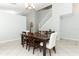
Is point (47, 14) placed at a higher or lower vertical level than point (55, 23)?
higher

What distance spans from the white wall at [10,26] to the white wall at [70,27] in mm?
3188

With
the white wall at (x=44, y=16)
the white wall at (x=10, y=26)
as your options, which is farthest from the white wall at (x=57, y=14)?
the white wall at (x=10, y=26)

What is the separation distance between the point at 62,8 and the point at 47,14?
6.92 feet

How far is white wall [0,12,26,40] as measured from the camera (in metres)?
5.76

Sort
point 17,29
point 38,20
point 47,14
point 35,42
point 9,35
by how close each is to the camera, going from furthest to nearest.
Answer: point 38,20 → point 47,14 → point 17,29 → point 9,35 → point 35,42

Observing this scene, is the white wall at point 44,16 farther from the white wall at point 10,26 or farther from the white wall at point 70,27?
the white wall at point 10,26

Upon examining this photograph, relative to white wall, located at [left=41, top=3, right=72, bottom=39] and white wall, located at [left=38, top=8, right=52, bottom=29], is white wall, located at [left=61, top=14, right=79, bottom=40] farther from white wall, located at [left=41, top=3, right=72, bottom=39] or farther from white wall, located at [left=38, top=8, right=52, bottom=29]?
white wall, located at [left=38, top=8, right=52, bottom=29]

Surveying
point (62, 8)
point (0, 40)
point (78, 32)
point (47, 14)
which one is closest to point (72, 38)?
point (78, 32)

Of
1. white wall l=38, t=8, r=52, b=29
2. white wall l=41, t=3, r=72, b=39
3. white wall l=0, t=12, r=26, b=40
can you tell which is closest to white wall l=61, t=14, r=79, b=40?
white wall l=41, t=3, r=72, b=39

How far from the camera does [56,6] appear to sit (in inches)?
272

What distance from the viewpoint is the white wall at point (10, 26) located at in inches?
227

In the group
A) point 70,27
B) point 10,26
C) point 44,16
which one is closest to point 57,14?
point 70,27

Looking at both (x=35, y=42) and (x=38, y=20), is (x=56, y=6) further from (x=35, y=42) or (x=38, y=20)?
(x=35, y=42)

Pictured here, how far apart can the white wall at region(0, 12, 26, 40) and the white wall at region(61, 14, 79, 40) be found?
319 cm
